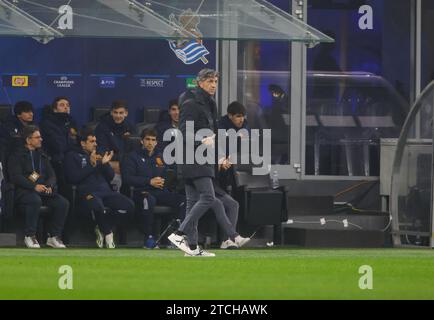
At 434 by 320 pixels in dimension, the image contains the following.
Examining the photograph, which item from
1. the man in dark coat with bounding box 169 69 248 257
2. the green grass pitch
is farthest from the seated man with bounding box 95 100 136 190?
the man in dark coat with bounding box 169 69 248 257

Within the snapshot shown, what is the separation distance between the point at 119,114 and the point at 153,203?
1.49 metres

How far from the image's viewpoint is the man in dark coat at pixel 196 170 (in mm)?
19047

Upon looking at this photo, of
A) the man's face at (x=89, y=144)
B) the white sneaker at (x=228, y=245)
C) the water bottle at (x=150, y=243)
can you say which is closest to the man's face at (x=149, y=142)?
the man's face at (x=89, y=144)

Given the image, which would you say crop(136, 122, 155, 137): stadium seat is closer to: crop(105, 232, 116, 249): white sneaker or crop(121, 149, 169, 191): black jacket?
crop(121, 149, 169, 191): black jacket

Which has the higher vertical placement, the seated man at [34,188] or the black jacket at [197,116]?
the black jacket at [197,116]

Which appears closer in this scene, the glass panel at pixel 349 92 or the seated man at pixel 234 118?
the seated man at pixel 234 118

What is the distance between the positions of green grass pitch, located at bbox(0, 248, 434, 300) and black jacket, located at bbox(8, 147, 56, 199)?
1.26m

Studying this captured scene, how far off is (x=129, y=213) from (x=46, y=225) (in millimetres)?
1153

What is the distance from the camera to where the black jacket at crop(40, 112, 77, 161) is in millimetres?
Result: 22203

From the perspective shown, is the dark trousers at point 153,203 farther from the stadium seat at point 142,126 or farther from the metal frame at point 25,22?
the metal frame at point 25,22

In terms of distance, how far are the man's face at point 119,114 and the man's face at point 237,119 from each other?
4.94 ft

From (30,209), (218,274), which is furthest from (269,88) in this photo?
(218,274)

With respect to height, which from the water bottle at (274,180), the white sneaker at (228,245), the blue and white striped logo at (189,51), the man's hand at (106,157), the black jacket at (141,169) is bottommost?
the white sneaker at (228,245)

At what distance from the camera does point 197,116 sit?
19234mm
